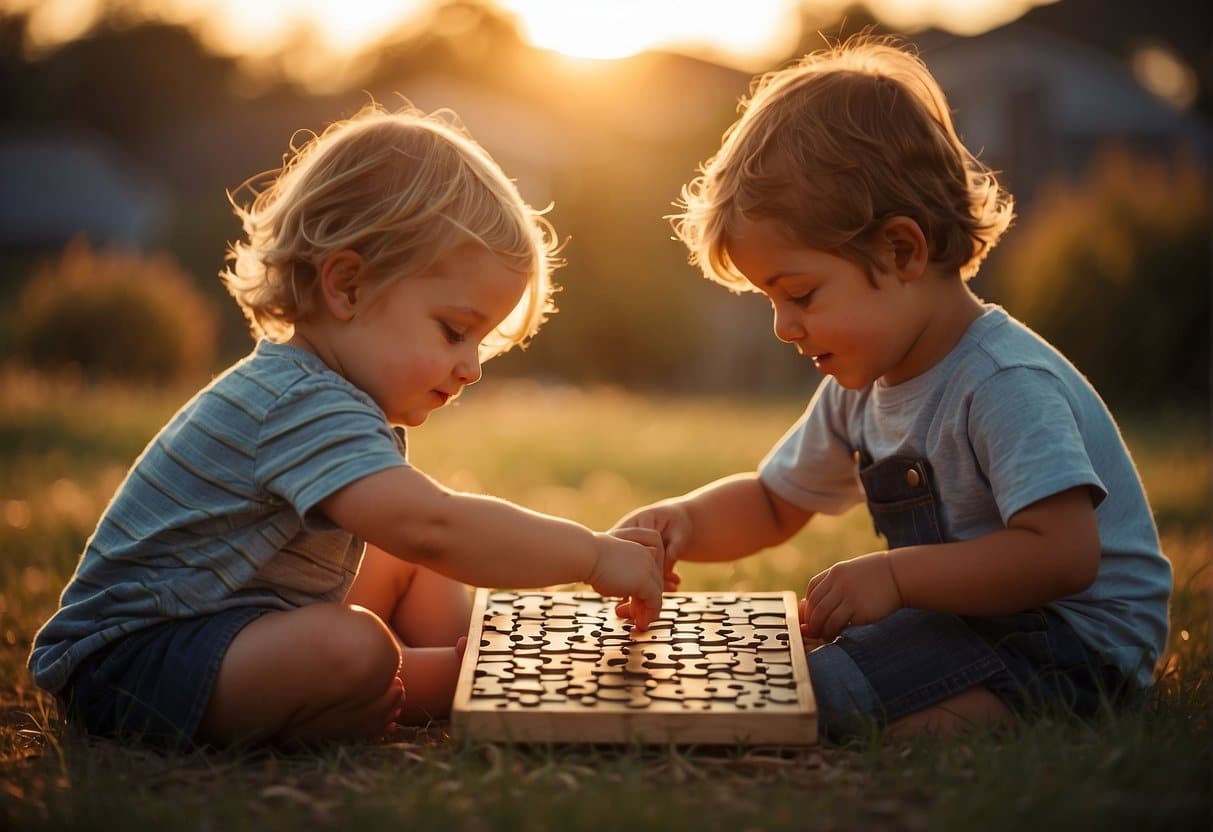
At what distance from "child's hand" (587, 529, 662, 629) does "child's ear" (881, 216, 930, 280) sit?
2.89 feet

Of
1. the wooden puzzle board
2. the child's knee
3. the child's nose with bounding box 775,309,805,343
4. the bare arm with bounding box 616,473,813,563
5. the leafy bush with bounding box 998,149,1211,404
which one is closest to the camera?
the wooden puzzle board

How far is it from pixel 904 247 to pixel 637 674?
1.16 meters

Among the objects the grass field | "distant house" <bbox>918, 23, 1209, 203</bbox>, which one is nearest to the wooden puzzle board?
the grass field

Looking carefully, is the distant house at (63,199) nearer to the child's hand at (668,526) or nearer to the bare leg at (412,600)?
the bare leg at (412,600)

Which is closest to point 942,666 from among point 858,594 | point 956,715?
point 956,715

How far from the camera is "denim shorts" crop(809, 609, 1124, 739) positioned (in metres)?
2.53

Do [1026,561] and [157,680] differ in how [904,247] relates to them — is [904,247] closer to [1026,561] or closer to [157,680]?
[1026,561]

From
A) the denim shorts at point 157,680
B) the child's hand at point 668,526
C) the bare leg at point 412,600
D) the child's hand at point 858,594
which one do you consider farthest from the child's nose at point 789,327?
the denim shorts at point 157,680

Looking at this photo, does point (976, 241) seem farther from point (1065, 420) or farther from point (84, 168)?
point (84, 168)

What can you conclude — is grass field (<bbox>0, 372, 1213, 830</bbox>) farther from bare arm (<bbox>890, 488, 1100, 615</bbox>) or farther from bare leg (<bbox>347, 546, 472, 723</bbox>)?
bare leg (<bbox>347, 546, 472, 723</bbox>)

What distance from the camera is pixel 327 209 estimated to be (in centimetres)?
267

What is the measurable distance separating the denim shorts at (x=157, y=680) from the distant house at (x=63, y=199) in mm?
36460

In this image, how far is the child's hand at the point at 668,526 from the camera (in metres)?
3.13

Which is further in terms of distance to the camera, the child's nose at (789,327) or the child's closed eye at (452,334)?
the child's nose at (789,327)
